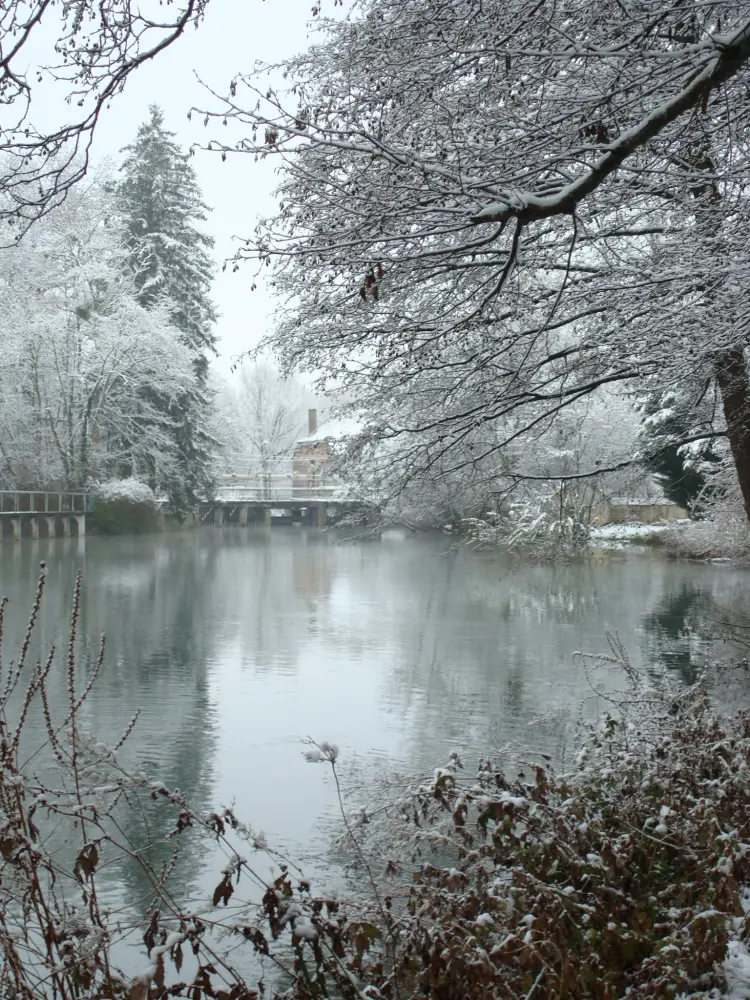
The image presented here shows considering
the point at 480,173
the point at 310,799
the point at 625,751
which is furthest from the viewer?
the point at 310,799

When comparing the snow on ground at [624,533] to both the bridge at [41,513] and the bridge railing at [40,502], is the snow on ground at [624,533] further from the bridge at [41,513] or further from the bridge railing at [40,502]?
the bridge railing at [40,502]

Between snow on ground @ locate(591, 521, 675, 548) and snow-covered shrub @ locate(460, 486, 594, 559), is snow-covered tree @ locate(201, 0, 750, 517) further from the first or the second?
snow on ground @ locate(591, 521, 675, 548)

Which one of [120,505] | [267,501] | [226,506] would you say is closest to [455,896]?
[120,505]

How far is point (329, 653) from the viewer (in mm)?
13688

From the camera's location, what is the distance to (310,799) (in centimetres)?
746

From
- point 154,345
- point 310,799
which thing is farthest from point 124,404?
point 310,799

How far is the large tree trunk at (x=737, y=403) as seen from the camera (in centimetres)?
855

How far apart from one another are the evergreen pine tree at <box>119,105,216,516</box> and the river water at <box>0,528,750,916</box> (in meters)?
14.2

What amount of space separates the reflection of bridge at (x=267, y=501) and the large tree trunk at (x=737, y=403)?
42442 mm

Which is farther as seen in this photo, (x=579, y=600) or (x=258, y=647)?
(x=579, y=600)

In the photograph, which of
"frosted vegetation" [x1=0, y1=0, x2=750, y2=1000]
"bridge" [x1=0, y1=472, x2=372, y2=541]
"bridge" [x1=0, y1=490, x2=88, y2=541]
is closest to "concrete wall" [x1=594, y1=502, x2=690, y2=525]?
"bridge" [x1=0, y1=472, x2=372, y2=541]

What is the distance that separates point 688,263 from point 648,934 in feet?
14.9

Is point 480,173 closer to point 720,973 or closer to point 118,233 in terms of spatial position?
point 720,973

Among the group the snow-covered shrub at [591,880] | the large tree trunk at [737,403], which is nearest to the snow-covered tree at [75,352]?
the large tree trunk at [737,403]
